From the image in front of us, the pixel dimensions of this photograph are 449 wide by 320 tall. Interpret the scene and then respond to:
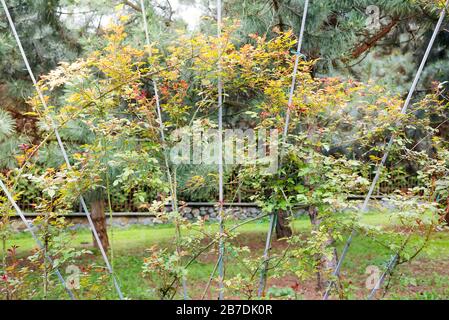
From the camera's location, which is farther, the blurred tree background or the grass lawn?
the grass lawn

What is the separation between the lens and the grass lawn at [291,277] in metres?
3.62

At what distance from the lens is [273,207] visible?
1.96 m

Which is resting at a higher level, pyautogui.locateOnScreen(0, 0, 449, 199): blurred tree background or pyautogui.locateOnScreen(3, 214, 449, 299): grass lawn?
pyautogui.locateOnScreen(0, 0, 449, 199): blurred tree background

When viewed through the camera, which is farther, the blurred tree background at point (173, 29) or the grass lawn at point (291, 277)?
the grass lawn at point (291, 277)

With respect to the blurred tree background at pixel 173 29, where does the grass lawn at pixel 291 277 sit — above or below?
below

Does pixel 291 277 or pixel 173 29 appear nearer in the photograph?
pixel 173 29

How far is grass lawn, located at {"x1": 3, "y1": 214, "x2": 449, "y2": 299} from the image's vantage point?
3.62 metres

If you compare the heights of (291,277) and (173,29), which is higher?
(173,29)

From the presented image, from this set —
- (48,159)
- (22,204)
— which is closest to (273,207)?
(48,159)

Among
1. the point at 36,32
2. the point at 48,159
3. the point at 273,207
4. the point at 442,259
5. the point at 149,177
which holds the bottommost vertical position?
the point at 442,259

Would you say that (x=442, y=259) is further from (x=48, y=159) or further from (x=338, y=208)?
(x=48, y=159)

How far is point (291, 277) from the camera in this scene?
4.26 meters

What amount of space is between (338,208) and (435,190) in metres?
0.45
